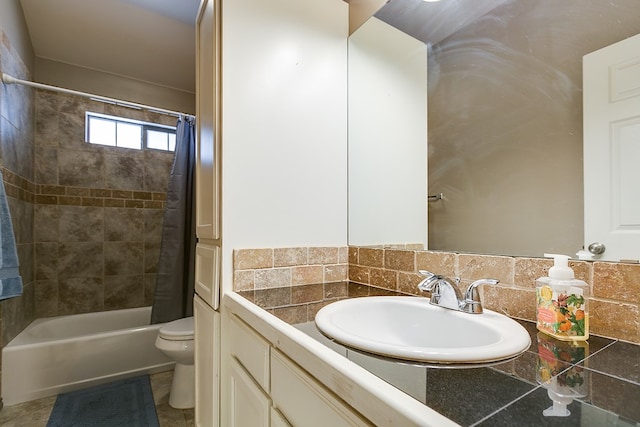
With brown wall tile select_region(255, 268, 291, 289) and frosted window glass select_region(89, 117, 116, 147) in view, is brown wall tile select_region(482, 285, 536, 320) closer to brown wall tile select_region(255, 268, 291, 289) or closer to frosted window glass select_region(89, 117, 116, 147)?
brown wall tile select_region(255, 268, 291, 289)

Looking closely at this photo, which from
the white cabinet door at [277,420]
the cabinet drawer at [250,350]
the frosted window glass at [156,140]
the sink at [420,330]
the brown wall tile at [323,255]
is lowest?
the white cabinet door at [277,420]

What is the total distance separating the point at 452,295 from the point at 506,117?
555 millimetres

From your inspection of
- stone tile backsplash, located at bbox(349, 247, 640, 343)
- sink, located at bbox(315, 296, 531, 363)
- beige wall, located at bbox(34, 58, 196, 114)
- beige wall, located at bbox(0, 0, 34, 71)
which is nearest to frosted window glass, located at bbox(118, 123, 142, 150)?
beige wall, located at bbox(34, 58, 196, 114)

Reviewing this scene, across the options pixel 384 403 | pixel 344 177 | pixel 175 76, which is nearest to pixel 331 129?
pixel 344 177

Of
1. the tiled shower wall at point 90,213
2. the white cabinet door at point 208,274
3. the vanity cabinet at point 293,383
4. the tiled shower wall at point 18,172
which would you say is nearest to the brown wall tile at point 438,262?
the vanity cabinet at point 293,383

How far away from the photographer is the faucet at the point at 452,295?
75cm

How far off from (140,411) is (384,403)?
6.24 feet

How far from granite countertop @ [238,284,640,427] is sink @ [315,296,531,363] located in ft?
0.05

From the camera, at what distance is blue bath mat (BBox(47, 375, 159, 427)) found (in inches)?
63.2

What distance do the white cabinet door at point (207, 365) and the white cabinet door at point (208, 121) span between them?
12.6 inches

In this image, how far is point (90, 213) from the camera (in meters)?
2.58

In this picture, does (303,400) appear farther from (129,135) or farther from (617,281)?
(129,135)

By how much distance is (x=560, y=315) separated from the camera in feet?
2.05

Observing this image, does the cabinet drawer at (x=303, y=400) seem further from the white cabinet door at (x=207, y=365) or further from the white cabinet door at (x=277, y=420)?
the white cabinet door at (x=207, y=365)
